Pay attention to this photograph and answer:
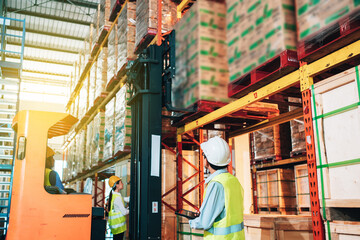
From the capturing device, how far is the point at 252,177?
334 inches

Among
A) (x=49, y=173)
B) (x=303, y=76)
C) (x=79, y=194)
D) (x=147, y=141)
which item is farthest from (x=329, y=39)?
(x=49, y=173)

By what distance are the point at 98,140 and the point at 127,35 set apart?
291 centimetres

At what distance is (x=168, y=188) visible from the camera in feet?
20.8

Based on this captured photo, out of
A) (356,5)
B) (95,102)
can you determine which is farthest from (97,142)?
(356,5)

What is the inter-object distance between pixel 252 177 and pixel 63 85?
16401mm

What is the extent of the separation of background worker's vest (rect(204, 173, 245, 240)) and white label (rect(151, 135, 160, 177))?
1.38 m

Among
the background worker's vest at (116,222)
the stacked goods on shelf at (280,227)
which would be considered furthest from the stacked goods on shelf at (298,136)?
the background worker's vest at (116,222)

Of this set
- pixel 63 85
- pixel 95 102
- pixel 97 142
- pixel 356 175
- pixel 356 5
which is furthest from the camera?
pixel 63 85

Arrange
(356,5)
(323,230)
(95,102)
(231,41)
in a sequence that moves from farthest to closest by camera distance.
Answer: (95,102), (231,41), (323,230), (356,5)

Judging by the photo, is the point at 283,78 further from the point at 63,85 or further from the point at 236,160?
the point at 63,85

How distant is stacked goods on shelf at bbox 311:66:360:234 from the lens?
7.65 ft

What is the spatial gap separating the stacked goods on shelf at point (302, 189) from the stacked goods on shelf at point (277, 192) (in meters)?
0.38

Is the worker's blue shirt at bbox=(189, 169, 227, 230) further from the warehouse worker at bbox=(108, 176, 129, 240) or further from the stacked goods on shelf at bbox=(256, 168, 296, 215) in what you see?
the stacked goods on shelf at bbox=(256, 168, 296, 215)

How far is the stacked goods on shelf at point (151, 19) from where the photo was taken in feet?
18.7
